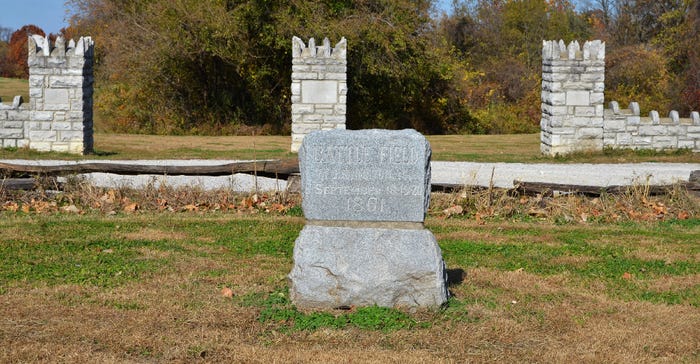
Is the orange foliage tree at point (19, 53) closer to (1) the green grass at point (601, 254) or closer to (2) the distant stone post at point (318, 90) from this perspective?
(2) the distant stone post at point (318, 90)

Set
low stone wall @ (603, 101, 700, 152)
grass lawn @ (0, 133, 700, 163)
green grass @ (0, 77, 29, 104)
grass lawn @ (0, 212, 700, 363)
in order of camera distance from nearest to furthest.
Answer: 1. grass lawn @ (0, 212, 700, 363)
2. grass lawn @ (0, 133, 700, 163)
3. low stone wall @ (603, 101, 700, 152)
4. green grass @ (0, 77, 29, 104)

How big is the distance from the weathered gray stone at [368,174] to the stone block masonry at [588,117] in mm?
12968

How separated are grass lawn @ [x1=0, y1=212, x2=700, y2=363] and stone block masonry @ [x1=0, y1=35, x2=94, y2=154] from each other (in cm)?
872

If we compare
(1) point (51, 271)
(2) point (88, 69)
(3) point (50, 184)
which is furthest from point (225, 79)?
(1) point (51, 271)

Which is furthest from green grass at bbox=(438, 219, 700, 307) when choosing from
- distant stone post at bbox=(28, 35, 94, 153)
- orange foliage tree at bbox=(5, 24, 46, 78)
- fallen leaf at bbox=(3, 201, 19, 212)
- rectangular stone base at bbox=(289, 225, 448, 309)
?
orange foliage tree at bbox=(5, 24, 46, 78)

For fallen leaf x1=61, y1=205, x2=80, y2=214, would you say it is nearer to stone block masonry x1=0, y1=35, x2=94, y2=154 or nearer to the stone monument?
the stone monument

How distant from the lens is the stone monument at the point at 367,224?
6996 millimetres

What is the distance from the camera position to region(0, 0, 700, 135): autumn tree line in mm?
26656

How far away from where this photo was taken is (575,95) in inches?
767

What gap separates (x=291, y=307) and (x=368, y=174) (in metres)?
1.12

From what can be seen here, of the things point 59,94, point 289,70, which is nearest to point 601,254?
point 59,94

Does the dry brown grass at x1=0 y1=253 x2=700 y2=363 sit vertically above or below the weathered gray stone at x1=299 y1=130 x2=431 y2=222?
below

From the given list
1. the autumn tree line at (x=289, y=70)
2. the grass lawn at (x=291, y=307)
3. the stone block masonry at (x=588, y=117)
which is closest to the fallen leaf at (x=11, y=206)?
the grass lawn at (x=291, y=307)

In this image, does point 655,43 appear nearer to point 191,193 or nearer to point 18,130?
point 18,130
